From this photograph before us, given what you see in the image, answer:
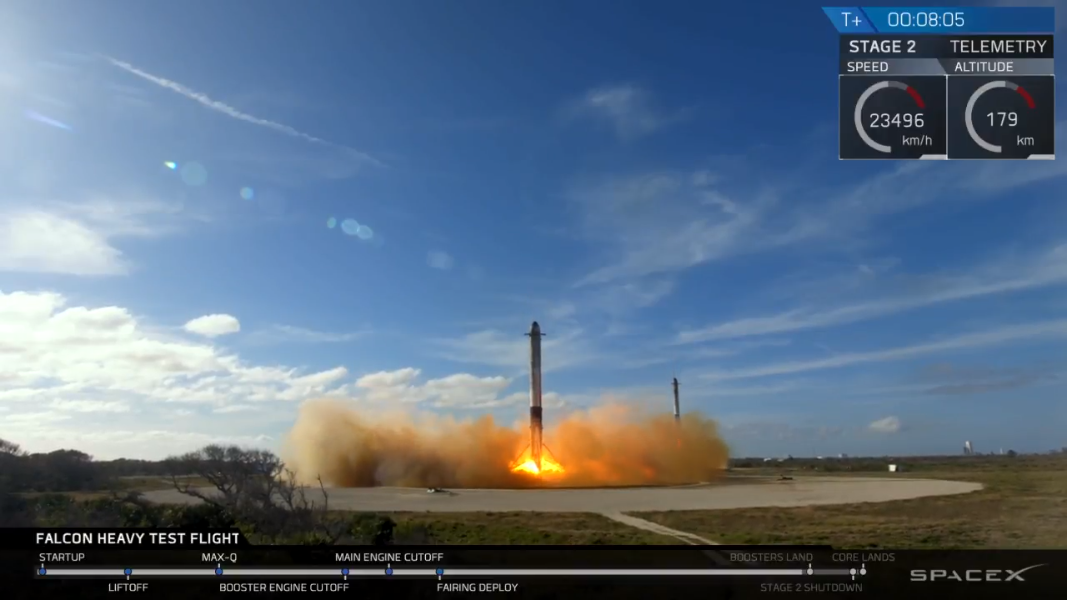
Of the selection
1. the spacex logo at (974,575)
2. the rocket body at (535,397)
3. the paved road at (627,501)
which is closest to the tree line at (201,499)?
the spacex logo at (974,575)

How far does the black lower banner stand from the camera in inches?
254

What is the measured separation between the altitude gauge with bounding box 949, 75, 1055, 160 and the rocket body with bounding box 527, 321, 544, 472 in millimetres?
31921

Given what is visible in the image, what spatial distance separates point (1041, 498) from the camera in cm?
1409

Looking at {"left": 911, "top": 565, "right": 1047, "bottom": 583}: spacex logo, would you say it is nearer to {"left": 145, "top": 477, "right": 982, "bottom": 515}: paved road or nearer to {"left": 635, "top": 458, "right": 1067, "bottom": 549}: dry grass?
{"left": 635, "top": 458, "right": 1067, "bottom": 549}: dry grass

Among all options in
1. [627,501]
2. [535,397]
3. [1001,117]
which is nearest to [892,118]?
[1001,117]

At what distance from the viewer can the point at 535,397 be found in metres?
40.2

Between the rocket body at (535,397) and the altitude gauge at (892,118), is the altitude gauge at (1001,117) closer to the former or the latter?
the altitude gauge at (892,118)

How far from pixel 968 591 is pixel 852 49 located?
5410 millimetres

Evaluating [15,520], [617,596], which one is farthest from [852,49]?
[15,520]

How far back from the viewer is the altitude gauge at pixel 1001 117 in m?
6.80

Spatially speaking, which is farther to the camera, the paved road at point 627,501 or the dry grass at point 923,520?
the paved road at point 627,501

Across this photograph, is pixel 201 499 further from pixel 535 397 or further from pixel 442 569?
pixel 535 397

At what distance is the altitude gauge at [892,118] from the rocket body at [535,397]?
1243 inches

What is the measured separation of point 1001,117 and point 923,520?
36.3 feet
